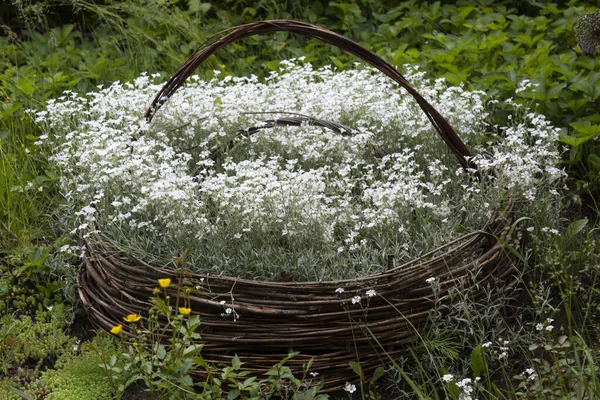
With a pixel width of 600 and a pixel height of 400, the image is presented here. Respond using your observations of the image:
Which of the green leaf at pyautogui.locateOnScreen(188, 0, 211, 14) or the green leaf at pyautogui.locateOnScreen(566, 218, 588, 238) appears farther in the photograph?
the green leaf at pyautogui.locateOnScreen(188, 0, 211, 14)

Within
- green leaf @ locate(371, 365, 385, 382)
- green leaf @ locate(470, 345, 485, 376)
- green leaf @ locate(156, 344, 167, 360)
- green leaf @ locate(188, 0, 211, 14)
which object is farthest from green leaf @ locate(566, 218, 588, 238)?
green leaf @ locate(188, 0, 211, 14)

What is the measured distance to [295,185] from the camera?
2828 millimetres

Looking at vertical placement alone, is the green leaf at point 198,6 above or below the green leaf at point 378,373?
above

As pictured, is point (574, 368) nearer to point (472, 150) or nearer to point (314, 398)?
point (314, 398)

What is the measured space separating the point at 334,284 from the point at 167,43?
10.6 ft

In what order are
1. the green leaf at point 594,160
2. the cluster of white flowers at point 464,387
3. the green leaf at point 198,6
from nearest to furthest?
the cluster of white flowers at point 464,387 < the green leaf at point 594,160 < the green leaf at point 198,6

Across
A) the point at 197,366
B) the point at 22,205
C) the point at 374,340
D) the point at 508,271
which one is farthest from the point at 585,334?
the point at 22,205

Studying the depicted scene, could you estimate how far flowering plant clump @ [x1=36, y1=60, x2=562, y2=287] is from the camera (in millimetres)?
2723

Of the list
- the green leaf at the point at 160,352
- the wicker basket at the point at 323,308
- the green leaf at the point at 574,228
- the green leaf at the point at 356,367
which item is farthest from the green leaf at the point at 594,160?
the green leaf at the point at 160,352

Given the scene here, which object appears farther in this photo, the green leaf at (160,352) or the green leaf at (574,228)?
the green leaf at (574,228)

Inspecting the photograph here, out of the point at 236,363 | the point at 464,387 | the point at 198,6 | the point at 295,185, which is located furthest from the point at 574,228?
the point at 198,6

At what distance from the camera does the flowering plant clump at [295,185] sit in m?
2.72

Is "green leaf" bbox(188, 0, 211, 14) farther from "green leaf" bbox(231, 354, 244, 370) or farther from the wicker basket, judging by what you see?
"green leaf" bbox(231, 354, 244, 370)

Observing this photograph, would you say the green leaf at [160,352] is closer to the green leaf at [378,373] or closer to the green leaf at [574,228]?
the green leaf at [378,373]
